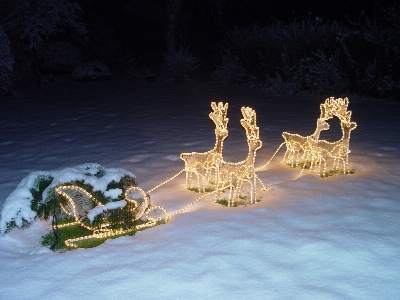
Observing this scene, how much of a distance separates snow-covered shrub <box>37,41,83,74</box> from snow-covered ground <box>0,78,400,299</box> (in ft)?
38.3

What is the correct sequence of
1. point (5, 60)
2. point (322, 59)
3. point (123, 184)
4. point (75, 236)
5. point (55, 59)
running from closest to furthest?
1. point (75, 236)
2. point (123, 184)
3. point (5, 60)
4. point (322, 59)
5. point (55, 59)

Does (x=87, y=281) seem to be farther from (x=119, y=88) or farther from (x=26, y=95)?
(x=119, y=88)

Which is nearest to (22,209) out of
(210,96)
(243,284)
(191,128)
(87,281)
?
(87,281)

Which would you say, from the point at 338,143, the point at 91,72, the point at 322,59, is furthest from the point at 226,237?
the point at 91,72

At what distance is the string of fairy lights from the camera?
4.05 meters

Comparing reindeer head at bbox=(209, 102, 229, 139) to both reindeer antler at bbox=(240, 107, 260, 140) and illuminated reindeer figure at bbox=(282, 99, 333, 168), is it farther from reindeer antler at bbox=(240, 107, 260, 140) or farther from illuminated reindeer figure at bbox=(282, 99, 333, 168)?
illuminated reindeer figure at bbox=(282, 99, 333, 168)

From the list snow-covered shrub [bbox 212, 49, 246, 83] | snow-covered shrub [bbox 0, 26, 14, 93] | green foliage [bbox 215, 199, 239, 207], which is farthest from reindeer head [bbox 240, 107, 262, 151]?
snow-covered shrub [bbox 212, 49, 246, 83]

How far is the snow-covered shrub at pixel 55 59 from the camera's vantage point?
19.2m

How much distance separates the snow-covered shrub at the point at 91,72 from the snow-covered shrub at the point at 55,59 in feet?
5.14

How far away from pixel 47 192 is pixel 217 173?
6.17 feet

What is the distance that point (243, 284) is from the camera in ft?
10.6

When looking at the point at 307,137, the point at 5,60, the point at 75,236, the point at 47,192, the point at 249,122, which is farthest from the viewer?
the point at 5,60

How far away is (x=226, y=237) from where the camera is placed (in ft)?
13.1

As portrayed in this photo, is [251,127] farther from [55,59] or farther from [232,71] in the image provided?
[55,59]
